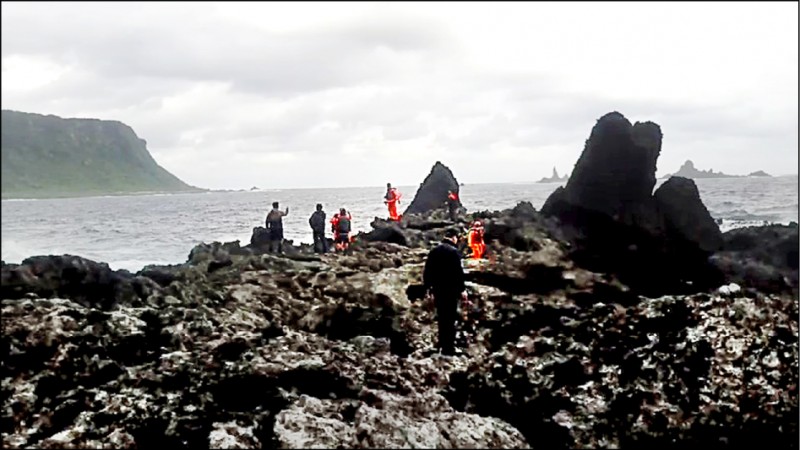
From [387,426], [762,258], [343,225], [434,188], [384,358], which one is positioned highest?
[434,188]

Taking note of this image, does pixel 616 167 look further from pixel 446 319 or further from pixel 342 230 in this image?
pixel 446 319

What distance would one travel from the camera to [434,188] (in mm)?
44719

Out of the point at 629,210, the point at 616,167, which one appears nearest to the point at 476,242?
the point at 629,210

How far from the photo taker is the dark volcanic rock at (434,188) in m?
43.9

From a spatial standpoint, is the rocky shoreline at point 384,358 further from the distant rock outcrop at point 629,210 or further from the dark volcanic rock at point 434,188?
the dark volcanic rock at point 434,188

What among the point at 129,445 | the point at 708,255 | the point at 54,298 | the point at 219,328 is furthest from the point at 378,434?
the point at 708,255

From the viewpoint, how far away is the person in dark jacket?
13117 millimetres

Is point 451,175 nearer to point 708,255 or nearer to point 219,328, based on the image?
point 708,255

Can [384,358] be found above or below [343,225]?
below

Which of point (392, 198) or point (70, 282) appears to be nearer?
point (70, 282)

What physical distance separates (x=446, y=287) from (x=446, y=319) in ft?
2.41

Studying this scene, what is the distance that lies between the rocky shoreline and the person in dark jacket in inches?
18.5

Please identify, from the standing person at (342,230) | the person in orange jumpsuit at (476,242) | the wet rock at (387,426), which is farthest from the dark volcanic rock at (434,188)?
the wet rock at (387,426)

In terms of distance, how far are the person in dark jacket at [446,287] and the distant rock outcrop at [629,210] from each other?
8.34m
